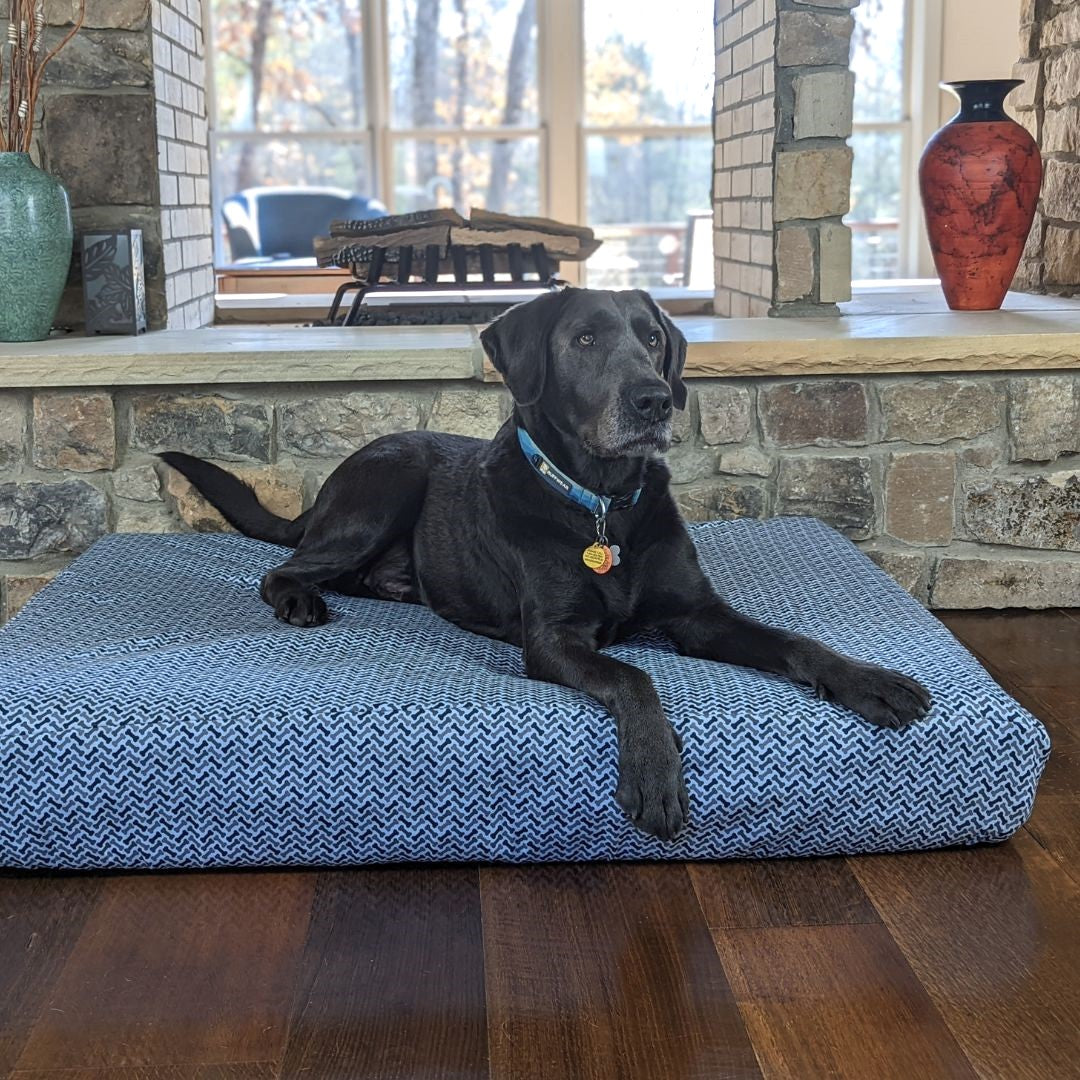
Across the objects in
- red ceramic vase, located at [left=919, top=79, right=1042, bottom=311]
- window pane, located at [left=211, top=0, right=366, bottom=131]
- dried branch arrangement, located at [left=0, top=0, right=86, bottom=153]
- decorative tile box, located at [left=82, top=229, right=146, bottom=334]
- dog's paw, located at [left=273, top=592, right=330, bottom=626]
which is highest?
window pane, located at [left=211, top=0, right=366, bottom=131]

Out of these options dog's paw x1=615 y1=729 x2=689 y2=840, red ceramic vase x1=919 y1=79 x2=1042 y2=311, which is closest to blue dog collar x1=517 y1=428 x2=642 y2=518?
dog's paw x1=615 y1=729 x2=689 y2=840

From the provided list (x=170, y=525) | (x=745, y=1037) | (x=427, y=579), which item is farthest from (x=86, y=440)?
(x=745, y=1037)

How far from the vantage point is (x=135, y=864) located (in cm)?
189

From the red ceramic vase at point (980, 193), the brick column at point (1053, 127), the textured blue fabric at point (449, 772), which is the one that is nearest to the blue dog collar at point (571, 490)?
the textured blue fabric at point (449, 772)

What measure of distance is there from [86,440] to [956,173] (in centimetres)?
219

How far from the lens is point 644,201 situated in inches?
317

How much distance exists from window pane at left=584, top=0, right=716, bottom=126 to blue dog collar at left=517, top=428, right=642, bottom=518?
19.1ft

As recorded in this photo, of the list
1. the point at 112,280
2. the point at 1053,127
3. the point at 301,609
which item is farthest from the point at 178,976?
the point at 1053,127

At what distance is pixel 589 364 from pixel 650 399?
133 millimetres

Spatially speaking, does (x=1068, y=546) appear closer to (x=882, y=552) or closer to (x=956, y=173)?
(x=882, y=552)

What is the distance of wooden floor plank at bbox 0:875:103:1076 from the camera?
150 cm

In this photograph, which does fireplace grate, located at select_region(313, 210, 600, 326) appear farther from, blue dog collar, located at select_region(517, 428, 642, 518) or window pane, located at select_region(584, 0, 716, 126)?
Result: window pane, located at select_region(584, 0, 716, 126)

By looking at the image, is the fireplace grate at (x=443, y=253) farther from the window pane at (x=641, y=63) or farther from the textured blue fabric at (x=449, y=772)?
the window pane at (x=641, y=63)

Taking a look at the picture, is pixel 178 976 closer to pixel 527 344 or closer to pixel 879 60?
pixel 527 344
